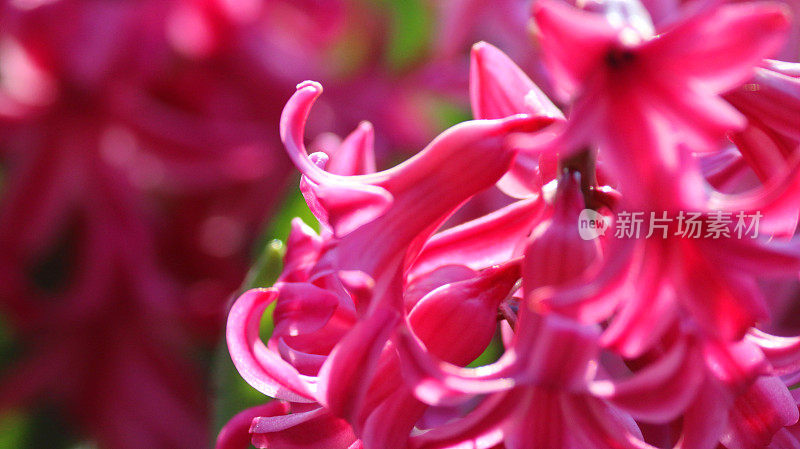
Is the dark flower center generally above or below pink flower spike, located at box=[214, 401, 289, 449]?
above

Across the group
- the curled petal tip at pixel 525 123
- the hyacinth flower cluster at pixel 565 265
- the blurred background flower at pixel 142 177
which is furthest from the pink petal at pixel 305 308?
the blurred background flower at pixel 142 177

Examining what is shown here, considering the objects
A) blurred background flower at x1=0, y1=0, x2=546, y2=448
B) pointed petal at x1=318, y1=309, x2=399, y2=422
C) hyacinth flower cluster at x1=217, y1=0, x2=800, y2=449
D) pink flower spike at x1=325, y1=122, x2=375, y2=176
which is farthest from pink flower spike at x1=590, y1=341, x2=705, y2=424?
blurred background flower at x1=0, y1=0, x2=546, y2=448

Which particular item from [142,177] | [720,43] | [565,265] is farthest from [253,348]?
[142,177]

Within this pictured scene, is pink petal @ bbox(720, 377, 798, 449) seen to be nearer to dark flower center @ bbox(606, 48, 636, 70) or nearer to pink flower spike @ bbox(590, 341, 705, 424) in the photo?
pink flower spike @ bbox(590, 341, 705, 424)

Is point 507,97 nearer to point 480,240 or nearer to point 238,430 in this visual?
point 480,240

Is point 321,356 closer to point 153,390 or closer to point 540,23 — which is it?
point 540,23

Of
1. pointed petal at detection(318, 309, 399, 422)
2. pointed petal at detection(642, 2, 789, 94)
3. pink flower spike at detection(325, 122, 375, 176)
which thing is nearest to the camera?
pointed petal at detection(642, 2, 789, 94)

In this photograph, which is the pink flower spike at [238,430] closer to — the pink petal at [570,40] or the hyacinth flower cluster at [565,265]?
the hyacinth flower cluster at [565,265]
